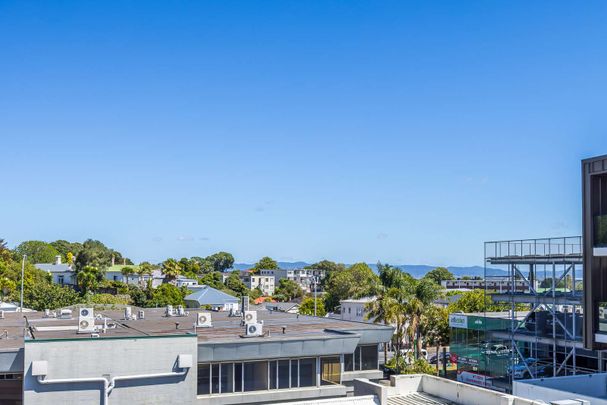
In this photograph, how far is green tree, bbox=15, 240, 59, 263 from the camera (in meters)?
184

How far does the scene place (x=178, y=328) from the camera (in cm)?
3094

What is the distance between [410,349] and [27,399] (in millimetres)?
44619

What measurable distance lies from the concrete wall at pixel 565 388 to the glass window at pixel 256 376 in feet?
32.1

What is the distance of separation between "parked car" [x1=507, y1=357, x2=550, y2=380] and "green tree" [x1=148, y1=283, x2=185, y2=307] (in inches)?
2132

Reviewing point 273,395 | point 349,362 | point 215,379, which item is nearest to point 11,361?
point 215,379

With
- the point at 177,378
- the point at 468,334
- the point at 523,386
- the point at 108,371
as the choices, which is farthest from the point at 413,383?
the point at 468,334

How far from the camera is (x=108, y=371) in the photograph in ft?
76.1

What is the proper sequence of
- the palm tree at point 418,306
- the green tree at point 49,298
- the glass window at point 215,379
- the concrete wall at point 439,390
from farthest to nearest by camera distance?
the green tree at point 49,298 < the palm tree at point 418,306 < the glass window at point 215,379 < the concrete wall at point 439,390

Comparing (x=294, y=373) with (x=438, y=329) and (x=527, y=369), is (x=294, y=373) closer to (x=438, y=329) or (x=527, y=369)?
(x=527, y=369)

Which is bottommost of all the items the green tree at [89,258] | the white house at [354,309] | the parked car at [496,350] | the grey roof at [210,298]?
the white house at [354,309]

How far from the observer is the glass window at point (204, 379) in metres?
25.2

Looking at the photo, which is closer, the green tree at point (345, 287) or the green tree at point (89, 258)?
the green tree at point (345, 287)

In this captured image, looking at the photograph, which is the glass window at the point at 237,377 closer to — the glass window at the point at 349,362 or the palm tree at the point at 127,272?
the glass window at the point at 349,362

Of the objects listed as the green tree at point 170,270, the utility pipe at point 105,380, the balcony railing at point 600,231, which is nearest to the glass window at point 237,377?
the utility pipe at point 105,380
